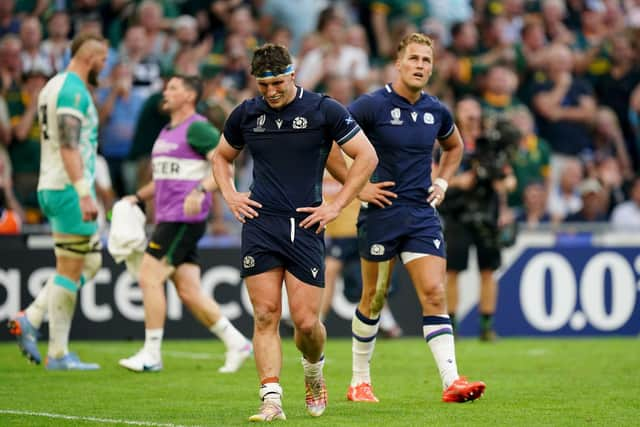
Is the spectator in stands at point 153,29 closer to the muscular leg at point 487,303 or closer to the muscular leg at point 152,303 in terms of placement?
the muscular leg at point 487,303

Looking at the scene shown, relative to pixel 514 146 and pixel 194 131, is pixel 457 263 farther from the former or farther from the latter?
pixel 194 131

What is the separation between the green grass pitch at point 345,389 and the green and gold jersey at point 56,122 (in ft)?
5.81

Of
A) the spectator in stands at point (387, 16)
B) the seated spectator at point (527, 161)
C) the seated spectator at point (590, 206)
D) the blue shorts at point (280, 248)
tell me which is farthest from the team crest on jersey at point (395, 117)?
the spectator in stands at point (387, 16)

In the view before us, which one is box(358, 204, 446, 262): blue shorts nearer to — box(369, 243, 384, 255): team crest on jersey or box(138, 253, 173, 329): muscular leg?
box(369, 243, 384, 255): team crest on jersey

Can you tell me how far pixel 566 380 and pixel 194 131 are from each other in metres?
3.99

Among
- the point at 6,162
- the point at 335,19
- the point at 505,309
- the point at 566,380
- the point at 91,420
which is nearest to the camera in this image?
the point at 91,420

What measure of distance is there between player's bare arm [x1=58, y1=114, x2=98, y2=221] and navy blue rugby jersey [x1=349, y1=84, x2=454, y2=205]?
2.68 metres

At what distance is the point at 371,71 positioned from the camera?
61.5 ft

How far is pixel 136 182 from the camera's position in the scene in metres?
16.3

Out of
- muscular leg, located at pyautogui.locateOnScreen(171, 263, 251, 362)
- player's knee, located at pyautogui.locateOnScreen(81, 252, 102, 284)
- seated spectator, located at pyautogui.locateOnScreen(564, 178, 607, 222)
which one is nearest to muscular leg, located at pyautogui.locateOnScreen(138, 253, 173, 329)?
muscular leg, located at pyautogui.locateOnScreen(171, 263, 251, 362)

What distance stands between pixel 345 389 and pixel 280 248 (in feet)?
8.51

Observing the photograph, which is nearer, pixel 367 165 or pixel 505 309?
pixel 367 165

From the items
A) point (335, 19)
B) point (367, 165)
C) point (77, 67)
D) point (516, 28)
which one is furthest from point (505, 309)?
point (367, 165)

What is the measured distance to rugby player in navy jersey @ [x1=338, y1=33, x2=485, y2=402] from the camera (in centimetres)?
934
